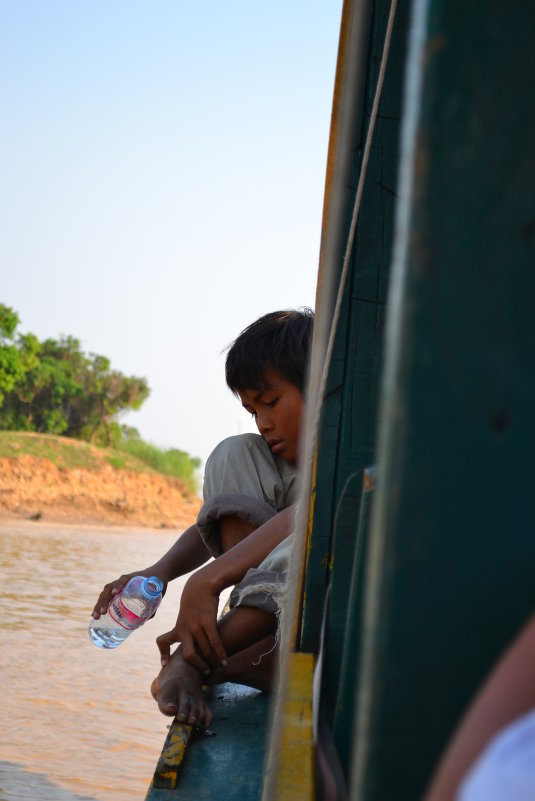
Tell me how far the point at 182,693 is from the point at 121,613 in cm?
56

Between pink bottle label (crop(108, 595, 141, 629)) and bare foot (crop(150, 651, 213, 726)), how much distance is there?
33 cm

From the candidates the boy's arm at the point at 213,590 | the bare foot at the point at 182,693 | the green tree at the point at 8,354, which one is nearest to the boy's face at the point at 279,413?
the boy's arm at the point at 213,590

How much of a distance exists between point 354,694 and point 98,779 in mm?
2980

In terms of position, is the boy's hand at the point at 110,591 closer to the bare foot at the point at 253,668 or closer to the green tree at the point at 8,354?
the bare foot at the point at 253,668

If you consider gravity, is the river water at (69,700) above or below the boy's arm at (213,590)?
below

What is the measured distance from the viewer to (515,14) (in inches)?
19.2

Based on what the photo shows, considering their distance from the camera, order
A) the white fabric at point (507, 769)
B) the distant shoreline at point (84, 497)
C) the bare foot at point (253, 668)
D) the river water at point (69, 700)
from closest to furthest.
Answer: the white fabric at point (507, 769), the bare foot at point (253, 668), the river water at point (69, 700), the distant shoreline at point (84, 497)

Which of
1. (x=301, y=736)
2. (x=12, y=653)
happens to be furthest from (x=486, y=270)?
(x=12, y=653)

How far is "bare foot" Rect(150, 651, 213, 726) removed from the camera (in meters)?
2.02

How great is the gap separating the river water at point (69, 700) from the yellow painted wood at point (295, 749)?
239 cm

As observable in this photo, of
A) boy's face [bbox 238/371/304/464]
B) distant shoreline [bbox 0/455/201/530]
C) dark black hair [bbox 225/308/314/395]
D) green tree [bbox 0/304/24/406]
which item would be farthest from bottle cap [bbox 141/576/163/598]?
green tree [bbox 0/304/24/406]

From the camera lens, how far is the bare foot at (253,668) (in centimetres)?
226

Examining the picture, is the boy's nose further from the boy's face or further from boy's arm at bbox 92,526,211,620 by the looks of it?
boy's arm at bbox 92,526,211,620

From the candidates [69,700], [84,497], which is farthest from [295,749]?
[84,497]
